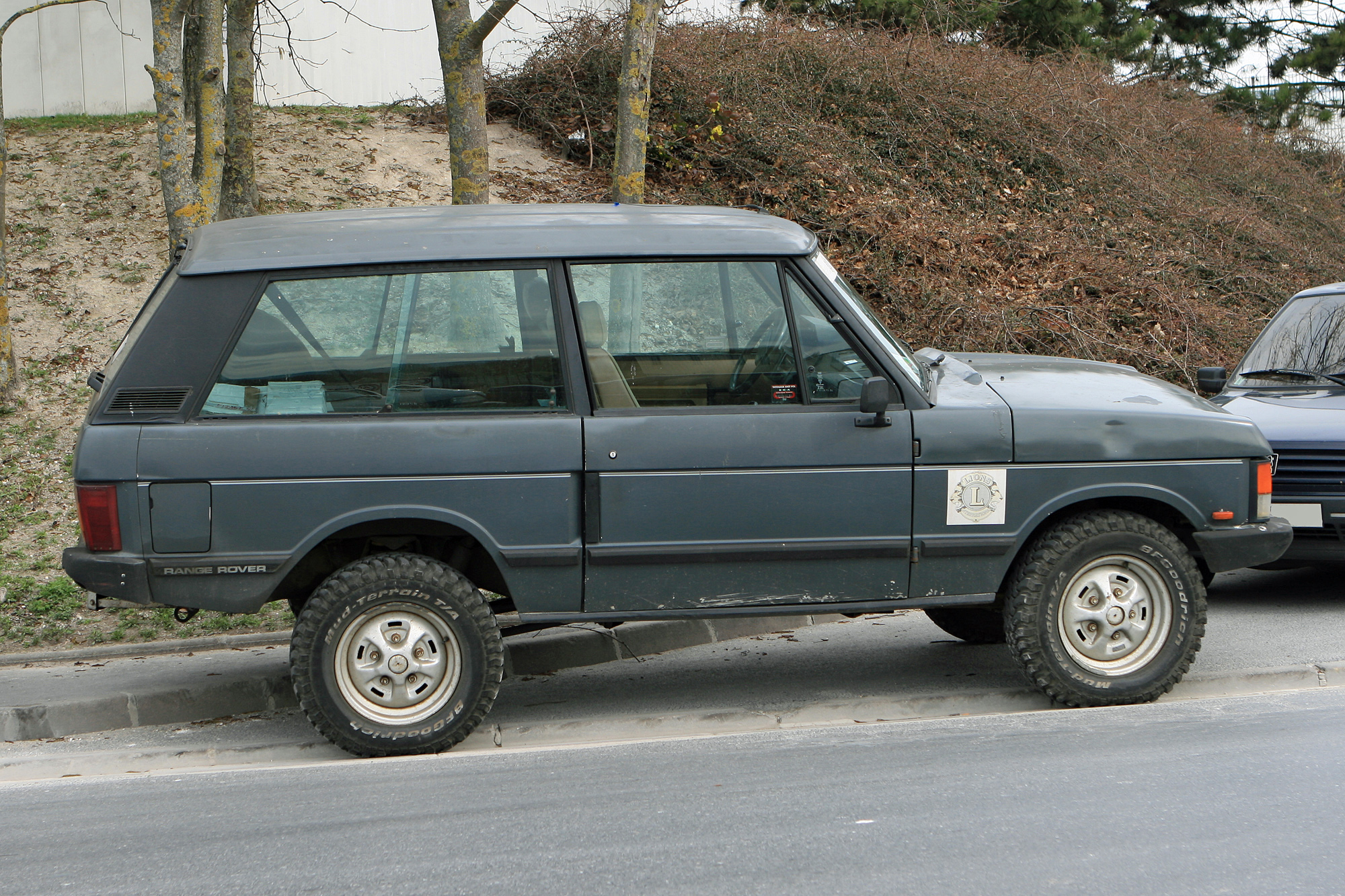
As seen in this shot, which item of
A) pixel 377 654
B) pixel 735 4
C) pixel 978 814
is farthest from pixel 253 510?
pixel 735 4

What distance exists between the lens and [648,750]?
4.73 metres

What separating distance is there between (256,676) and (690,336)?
2.77 metres

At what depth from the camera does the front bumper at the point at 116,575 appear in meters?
4.50

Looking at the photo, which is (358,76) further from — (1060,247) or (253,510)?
(253,510)

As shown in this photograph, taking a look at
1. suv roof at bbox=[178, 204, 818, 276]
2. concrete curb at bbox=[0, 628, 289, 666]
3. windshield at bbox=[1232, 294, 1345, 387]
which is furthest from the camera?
windshield at bbox=[1232, 294, 1345, 387]

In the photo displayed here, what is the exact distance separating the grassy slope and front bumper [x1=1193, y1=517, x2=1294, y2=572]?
272 inches

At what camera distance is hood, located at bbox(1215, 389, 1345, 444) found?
6.62 m

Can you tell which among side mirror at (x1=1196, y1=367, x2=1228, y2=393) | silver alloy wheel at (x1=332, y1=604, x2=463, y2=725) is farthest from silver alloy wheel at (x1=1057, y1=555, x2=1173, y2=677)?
side mirror at (x1=1196, y1=367, x2=1228, y2=393)

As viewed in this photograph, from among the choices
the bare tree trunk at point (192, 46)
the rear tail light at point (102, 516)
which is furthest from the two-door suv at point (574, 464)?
the bare tree trunk at point (192, 46)

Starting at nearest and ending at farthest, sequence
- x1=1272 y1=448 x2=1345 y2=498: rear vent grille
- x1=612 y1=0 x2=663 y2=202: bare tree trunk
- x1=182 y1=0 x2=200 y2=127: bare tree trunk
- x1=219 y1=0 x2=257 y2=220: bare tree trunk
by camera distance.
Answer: x1=1272 y1=448 x2=1345 y2=498: rear vent grille, x1=612 y1=0 x2=663 y2=202: bare tree trunk, x1=219 y1=0 x2=257 y2=220: bare tree trunk, x1=182 y1=0 x2=200 y2=127: bare tree trunk

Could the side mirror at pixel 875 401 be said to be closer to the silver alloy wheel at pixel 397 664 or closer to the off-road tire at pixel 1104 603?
the off-road tire at pixel 1104 603

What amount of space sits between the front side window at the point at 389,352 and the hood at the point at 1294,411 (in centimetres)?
443

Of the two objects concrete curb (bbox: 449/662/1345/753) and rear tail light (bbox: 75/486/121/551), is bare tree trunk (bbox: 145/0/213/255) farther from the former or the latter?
concrete curb (bbox: 449/662/1345/753)

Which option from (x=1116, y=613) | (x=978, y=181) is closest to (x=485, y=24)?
(x=1116, y=613)
